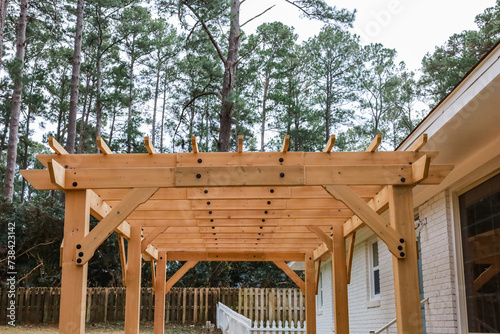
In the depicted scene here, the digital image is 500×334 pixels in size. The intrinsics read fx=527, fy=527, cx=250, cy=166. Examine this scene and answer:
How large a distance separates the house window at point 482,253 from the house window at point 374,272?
386 centimetres

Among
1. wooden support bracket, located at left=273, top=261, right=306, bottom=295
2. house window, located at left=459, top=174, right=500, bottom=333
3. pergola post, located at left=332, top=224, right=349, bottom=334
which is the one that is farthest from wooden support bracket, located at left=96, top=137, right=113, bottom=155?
wooden support bracket, located at left=273, top=261, right=306, bottom=295

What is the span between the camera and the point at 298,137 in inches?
1214

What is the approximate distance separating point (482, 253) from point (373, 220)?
71.1 inches

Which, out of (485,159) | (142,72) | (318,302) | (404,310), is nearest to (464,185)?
(485,159)

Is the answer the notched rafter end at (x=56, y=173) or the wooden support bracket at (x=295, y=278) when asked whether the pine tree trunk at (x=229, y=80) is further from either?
the notched rafter end at (x=56, y=173)

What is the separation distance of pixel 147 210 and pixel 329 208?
7.19 feet

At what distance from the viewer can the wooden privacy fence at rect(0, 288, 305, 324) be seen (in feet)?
55.9

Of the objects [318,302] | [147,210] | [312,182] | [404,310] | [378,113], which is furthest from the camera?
[378,113]

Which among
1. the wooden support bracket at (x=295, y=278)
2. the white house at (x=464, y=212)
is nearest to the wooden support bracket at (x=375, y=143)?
the white house at (x=464, y=212)

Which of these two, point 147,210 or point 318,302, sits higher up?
point 147,210

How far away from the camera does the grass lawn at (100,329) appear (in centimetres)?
1428

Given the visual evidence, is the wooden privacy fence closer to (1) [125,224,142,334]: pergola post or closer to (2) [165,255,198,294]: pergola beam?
(2) [165,255,198,294]: pergola beam

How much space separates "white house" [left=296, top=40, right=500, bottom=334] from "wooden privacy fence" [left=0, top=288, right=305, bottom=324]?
35.4 ft

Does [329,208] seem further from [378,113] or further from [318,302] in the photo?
[378,113]
